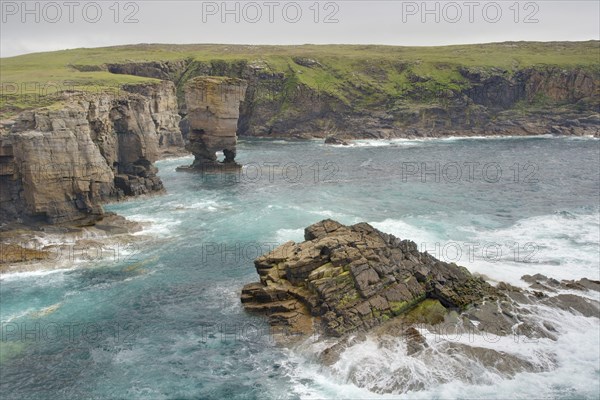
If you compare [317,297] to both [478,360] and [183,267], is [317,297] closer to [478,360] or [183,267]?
[478,360]

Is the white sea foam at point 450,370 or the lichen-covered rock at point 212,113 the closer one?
the white sea foam at point 450,370

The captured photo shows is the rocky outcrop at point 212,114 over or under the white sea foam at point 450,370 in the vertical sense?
over

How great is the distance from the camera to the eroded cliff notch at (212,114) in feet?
269

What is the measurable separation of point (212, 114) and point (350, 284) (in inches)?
2243

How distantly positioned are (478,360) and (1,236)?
42612 mm

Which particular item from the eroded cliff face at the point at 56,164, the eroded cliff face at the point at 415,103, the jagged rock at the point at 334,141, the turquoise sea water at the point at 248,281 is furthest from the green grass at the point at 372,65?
the eroded cliff face at the point at 56,164

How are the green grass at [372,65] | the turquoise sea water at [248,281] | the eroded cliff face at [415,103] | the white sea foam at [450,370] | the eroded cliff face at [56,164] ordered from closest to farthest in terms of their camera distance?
the white sea foam at [450,370] → the turquoise sea water at [248,281] → the eroded cliff face at [56,164] → the eroded cliff face at [415,103] → the green grass at [372,65]

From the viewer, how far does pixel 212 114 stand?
8400cm

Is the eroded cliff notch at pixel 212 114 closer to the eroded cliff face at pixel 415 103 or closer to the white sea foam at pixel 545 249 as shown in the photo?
the white sea foam at pixel 545 249

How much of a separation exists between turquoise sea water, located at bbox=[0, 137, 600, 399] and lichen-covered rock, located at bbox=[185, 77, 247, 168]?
5.69m

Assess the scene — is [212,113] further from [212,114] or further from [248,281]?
[248,281]

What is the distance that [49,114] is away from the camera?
47906 mm

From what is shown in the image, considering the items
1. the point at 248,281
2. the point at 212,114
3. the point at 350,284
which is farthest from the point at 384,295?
the point at 212,114

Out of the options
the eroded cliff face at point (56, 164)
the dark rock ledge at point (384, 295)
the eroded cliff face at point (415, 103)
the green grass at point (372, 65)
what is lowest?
the dark rock ledge at point (384, 295)
